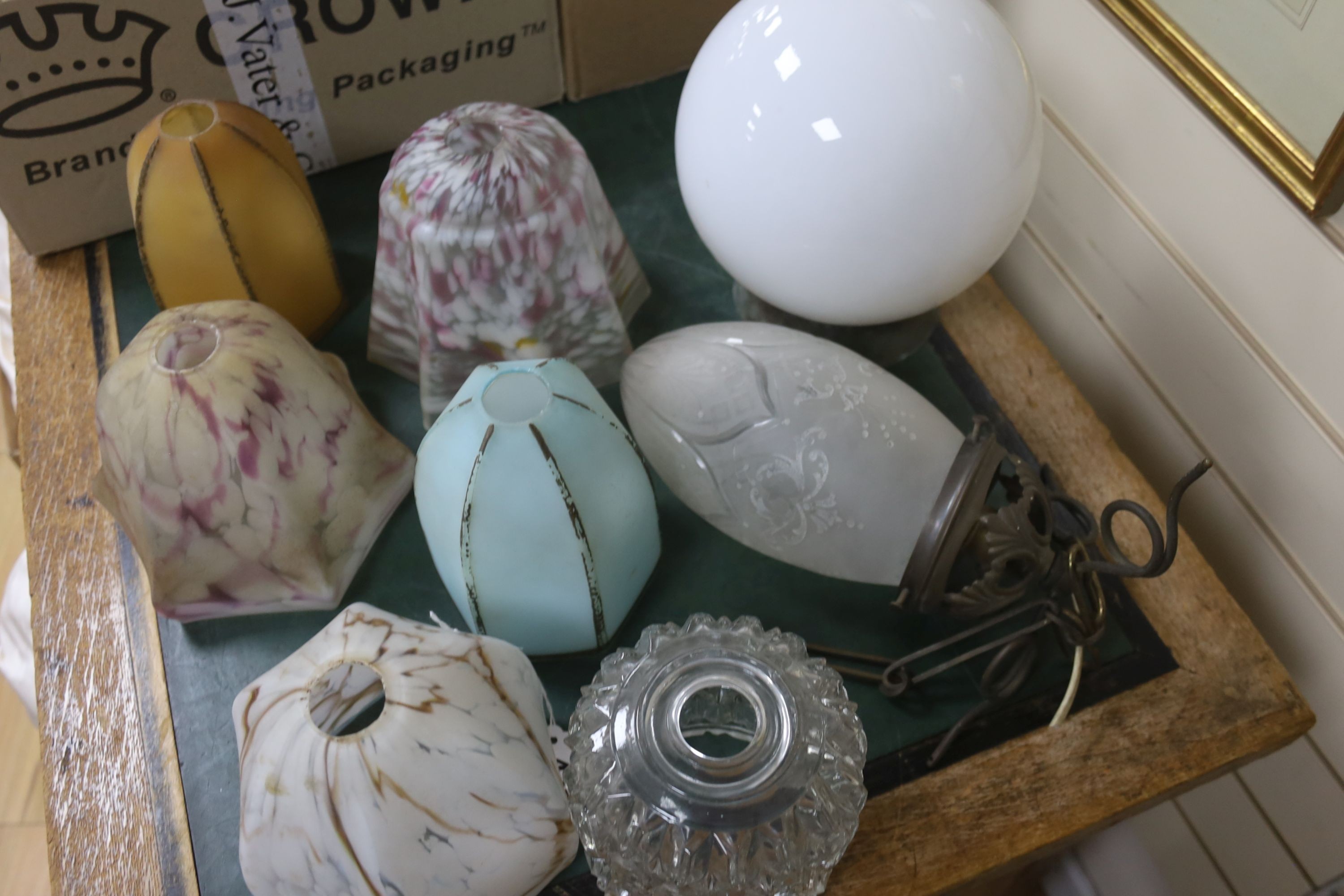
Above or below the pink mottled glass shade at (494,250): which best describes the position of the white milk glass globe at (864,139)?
above

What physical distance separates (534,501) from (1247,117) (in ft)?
1.02

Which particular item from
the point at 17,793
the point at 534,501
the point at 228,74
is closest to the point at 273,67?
the point at 228,74

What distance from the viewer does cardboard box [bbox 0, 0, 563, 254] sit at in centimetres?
45

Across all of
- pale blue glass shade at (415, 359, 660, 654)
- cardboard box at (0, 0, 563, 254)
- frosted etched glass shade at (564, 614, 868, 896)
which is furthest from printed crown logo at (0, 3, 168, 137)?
frosted etched glass shade at (564, 614, 868, 896)

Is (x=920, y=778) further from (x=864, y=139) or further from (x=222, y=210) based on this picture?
(x=222, y=210)

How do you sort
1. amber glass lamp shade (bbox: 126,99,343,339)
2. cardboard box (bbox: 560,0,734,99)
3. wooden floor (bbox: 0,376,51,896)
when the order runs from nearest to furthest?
amber glass lamp shade (bbox: 126,99,343,339) → cardboard box (bbox: 560,0,734,99) → wooden floor (bbox: 0,376,51,896)

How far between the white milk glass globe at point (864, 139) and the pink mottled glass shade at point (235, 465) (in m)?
0.18

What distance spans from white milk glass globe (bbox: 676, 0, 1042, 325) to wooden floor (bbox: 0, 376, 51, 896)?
612 mm

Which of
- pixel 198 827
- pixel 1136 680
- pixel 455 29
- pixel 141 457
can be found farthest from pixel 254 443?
pixel 1136 680

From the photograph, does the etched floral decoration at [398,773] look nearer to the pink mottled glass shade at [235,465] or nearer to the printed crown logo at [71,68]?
the pink mottled glass shade at [235,465]

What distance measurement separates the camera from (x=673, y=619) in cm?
44

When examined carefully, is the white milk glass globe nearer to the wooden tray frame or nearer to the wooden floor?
the wooden tray frame

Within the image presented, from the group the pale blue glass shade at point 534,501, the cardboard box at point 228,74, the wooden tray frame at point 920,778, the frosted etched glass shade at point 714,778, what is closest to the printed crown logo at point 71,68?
the cardboard box at point 228,74

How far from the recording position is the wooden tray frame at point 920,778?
0.38 meters
